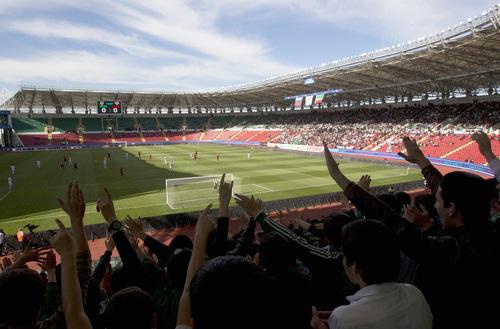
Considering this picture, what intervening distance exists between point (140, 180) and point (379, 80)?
1503 inches

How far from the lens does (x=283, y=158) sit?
49719 mm

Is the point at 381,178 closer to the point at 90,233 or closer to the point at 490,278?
the point at 90,233

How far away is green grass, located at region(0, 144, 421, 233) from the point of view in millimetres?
23097

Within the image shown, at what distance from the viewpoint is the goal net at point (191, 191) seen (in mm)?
25148

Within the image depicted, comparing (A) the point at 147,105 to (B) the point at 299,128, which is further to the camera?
(A) the point at 147,105

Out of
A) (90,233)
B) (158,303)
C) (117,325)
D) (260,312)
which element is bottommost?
(90,233)

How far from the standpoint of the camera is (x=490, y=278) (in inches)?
101

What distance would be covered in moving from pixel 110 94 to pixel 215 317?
82417 millimetres

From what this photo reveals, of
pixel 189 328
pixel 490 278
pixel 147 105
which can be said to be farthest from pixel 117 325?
pixel 147 105

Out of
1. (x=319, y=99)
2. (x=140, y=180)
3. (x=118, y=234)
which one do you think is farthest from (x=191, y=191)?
(x=319, y=99)

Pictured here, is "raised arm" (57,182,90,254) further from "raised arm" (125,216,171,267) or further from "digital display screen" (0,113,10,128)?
"digital display screen" (0,113,10,128)

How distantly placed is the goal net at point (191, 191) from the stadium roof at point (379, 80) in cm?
2425

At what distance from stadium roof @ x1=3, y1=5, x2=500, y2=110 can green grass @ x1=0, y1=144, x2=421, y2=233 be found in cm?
1271

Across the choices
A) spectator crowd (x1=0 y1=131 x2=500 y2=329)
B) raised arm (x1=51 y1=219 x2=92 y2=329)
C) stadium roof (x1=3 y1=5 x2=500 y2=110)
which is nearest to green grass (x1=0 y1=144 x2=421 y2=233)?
stadium roof (x1=3 y1=5 x2=500 y2=110)
